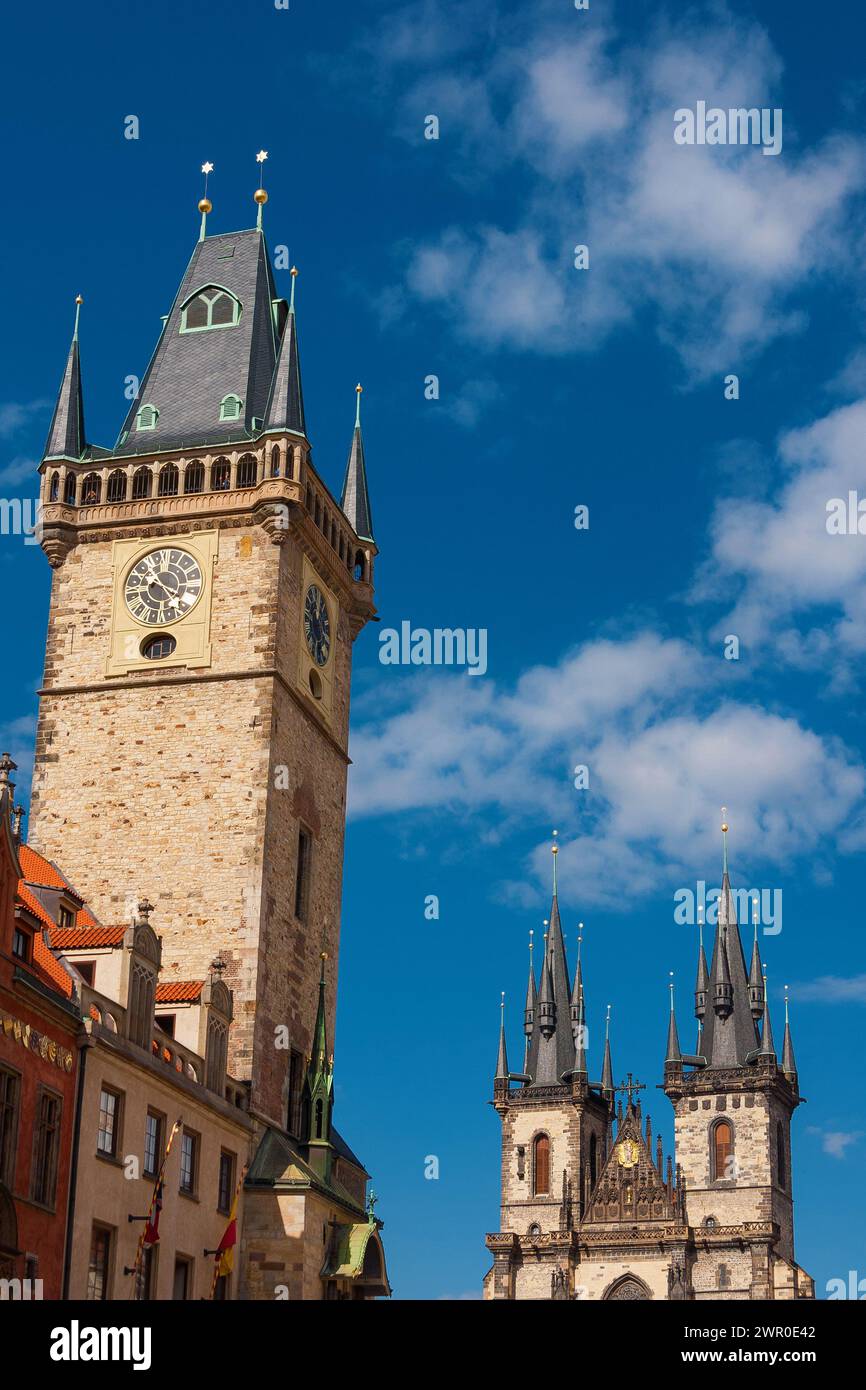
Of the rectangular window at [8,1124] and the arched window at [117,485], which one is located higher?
the arched window at [117,485]

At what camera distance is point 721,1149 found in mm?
112375

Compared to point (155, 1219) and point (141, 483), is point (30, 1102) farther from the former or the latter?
point (141, 483)

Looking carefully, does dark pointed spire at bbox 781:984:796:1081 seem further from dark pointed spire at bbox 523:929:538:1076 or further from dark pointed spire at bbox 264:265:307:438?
dark pointed spire at bbox 264:265:307:438

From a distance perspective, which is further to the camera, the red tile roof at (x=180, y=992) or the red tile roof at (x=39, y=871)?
the red tile roof at (x=39, y=871)

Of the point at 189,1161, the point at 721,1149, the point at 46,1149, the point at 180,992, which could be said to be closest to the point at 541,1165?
the point at 721,1149

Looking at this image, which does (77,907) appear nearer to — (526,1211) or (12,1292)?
(12,1292)

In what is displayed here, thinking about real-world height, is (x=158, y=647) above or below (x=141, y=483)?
below

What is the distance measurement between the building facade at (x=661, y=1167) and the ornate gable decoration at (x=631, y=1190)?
8cm

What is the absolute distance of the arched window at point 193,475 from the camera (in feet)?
150

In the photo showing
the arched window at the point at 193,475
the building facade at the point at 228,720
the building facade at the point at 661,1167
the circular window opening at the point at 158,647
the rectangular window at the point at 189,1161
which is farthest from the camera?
the building facade at the point at 661,1167

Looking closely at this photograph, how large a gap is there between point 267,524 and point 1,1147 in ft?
61.0

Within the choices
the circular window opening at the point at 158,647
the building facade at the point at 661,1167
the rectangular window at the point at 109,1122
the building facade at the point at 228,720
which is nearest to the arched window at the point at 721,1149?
the building facade at the point at 661,1167

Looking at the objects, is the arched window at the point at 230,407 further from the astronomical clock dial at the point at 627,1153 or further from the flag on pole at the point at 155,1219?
the astronomical clock dial at the point at 627,1153

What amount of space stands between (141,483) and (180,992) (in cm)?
1273
